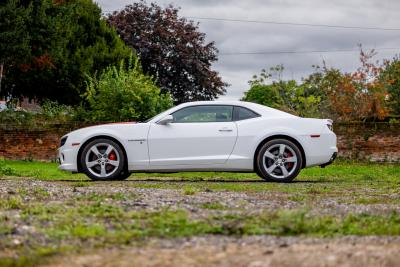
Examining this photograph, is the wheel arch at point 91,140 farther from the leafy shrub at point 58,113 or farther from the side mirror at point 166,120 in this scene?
the leafy shrub at point 58,113

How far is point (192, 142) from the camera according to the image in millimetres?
13609

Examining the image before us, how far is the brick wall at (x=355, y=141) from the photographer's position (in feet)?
76.0

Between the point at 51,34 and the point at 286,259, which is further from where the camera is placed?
the point at 51,34

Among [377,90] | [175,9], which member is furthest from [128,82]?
[175,9]

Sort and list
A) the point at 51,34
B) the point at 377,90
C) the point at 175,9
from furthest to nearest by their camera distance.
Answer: the point at 175,9, the point at 377,90, the point at 51,34

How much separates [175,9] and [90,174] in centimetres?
4109

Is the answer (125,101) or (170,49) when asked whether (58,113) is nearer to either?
(125,101)

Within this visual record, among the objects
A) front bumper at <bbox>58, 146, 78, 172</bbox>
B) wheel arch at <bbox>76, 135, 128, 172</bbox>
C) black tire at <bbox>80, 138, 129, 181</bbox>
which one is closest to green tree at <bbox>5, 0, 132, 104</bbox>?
front bumper at <bbox>58, 146, 78, 172</bbox>

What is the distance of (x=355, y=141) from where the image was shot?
23.5 metres

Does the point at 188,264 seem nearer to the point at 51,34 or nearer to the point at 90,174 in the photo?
the point at 90,174

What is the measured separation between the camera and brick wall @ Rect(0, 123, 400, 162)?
23.2m

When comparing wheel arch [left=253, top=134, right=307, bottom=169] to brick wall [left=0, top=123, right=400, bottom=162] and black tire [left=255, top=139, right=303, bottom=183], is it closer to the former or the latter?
black tire [left=255, top=139, right=303, bottom=183]

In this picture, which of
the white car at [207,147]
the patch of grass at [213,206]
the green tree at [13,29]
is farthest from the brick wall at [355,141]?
the patch of grass at [213,206]

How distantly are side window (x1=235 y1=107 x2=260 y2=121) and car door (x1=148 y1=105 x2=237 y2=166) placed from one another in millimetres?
172
